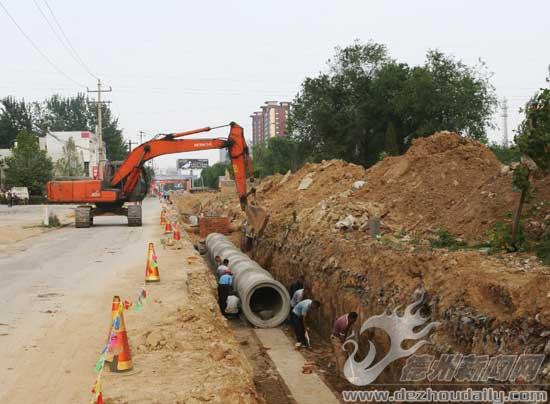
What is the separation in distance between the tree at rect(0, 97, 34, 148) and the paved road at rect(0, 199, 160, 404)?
8464cm

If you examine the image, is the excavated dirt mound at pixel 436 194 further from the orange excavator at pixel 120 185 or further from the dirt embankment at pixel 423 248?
the orange excavator at pixel 120 185

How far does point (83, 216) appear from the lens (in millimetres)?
30016

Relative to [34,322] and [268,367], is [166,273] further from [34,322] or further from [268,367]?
[34,322]

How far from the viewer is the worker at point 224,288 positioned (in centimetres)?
1598

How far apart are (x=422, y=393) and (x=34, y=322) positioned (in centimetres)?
652

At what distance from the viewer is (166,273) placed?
15.8m

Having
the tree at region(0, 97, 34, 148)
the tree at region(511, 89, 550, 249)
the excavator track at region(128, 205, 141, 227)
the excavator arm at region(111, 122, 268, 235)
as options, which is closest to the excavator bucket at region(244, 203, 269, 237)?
the excavator arm at region(111, 122, 268, 235)

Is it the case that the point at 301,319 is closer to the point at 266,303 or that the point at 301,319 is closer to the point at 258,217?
the point at 266,303

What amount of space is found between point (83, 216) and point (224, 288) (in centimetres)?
1619

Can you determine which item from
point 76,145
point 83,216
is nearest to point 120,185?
point 83,216

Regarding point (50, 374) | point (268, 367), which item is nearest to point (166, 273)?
point (268, 367)

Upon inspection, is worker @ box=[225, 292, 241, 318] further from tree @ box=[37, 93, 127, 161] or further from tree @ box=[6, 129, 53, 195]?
tree @ box=[37, 93, 127, 161]

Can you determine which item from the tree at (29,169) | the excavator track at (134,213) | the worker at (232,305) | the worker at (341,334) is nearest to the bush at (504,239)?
the worker at (341,334)

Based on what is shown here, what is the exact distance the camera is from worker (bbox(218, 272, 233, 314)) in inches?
629
